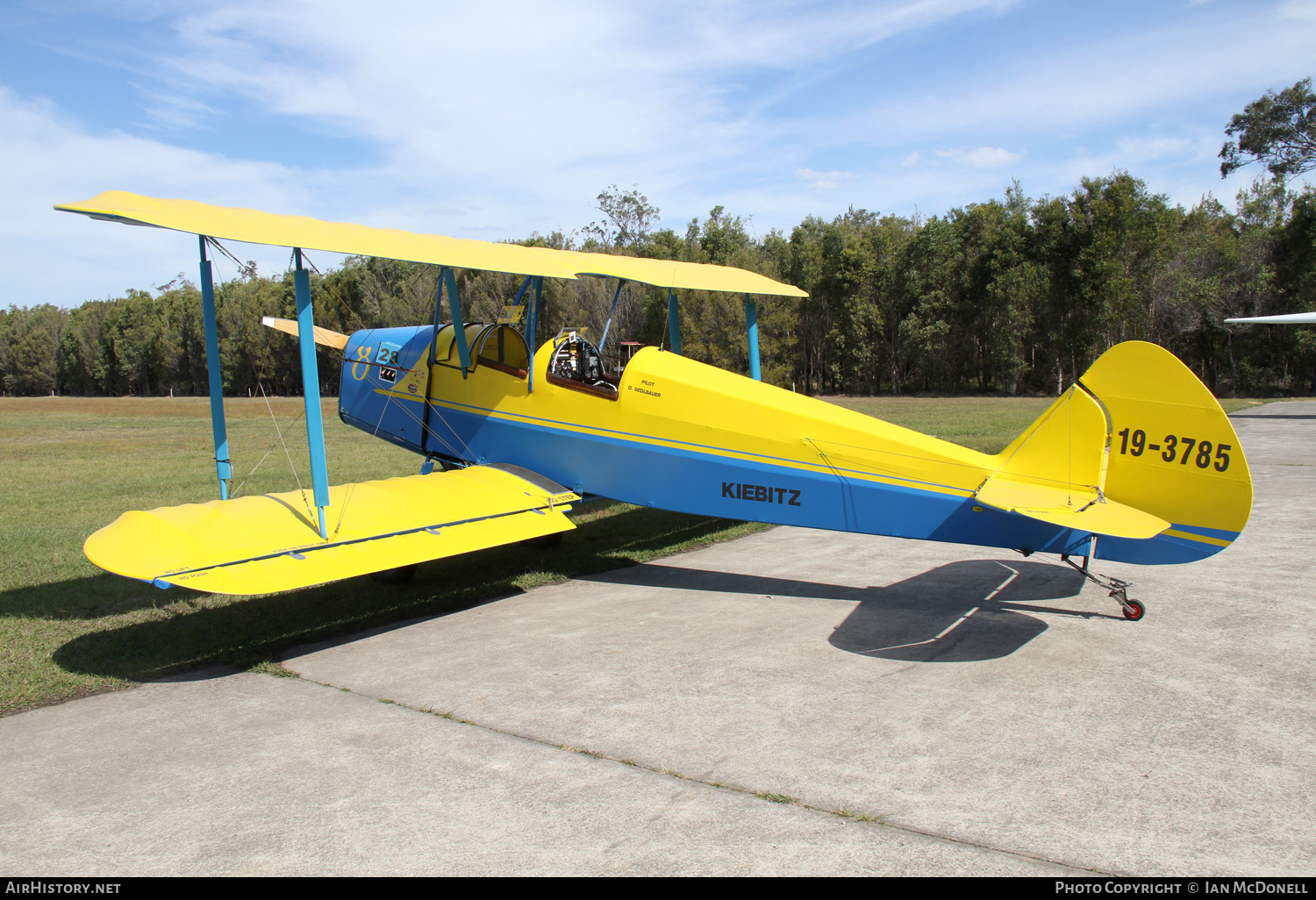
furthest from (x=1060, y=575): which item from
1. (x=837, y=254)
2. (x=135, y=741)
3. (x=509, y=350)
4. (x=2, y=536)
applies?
(x=837, y=254)

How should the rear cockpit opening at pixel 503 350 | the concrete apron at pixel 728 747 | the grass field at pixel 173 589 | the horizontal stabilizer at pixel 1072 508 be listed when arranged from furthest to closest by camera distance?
1. the rear cockpit opening at pixel 503 350
2. the grass field at pixel 173 589
3. the horizontal stabilizer at pixel 1072 508
4. the concrete apron at pixel 728 747

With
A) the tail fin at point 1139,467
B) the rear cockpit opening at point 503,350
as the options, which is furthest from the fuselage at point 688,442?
the tail fin at point 1139,467

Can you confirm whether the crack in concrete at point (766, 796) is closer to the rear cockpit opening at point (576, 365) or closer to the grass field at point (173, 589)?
the grass field at point (173, 589)

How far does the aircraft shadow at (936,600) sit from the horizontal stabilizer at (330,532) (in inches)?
53.9

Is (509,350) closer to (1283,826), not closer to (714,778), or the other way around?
(714,778)

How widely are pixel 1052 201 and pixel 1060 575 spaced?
43.1 m

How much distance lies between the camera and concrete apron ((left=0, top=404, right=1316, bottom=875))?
3.11 metres

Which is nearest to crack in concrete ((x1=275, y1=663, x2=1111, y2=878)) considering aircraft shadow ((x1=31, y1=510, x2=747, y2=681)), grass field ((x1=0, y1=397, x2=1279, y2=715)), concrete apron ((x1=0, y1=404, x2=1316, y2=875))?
concrete apron ((x1=0, y1=404, x2=1316, y2=875))

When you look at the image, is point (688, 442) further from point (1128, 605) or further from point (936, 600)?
point (1128, 605)

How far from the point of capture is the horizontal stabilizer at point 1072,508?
463cm

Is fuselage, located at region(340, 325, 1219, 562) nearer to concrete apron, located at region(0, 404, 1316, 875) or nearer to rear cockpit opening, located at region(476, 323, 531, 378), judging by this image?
rear cockpit opening, located at region(476, 323, 531, 378)

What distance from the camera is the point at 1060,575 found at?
23.6 ft

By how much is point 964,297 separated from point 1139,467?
4737cm

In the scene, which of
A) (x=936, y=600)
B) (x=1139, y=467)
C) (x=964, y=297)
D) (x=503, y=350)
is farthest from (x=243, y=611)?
(x=964, y=297)
